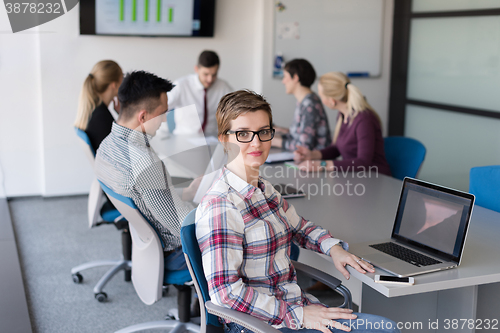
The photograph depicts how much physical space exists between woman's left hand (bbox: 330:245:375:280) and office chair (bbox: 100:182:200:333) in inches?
27.6

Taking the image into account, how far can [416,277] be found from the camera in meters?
1.55

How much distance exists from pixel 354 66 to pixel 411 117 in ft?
2.71

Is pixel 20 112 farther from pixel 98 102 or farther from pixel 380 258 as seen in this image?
pixel 380 258

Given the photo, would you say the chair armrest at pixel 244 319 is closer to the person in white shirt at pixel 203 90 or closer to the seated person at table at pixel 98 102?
the seated person at table at pixel 98 102

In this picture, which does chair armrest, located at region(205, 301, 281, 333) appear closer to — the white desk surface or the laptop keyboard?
the white desk surface

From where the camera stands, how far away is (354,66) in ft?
18.0

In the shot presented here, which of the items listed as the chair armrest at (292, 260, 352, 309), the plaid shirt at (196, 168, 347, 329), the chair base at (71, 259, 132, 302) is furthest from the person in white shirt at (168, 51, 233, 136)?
the plaid shirt at (196, 168, 347, 329)

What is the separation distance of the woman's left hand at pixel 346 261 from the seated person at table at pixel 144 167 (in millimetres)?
654

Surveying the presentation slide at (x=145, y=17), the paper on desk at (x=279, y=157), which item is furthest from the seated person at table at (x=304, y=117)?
the presentation slide at (x=145, y=17)

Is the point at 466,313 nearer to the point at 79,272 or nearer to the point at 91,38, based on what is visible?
the point at 79,272

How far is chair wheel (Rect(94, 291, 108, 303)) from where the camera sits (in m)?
2.89

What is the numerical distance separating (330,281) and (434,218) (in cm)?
41

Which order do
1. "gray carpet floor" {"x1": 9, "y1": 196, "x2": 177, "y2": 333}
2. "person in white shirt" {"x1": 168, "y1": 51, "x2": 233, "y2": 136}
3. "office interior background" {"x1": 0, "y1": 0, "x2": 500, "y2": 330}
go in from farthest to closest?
1. "office interior background" {"x1": 0, "y1": 0, "x2": 500, "y2": 330}
2. "person in white shirt" {"x1": 168, "y1": 51, "x2": 233, "y2": 136}
3. "gray carpet floor" {"x1": 9, "y1": 196, "x2": 177, "y2": 333}

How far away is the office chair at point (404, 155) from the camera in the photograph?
308 centimetres
